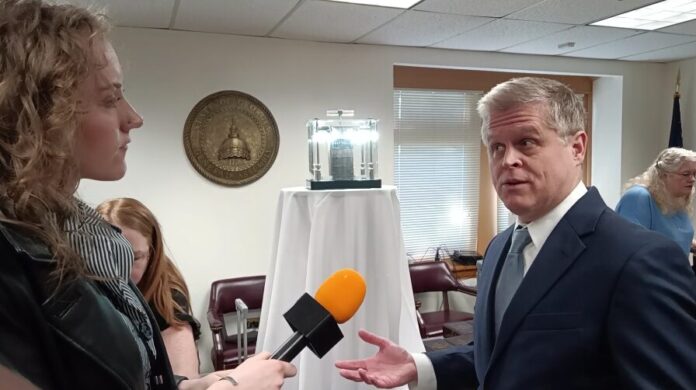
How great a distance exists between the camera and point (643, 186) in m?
3.61

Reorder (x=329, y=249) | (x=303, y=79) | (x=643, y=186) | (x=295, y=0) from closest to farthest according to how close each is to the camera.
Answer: (x=329, y=249), (x=295, y=0), (x=643, y=186), (x=303, y=79)

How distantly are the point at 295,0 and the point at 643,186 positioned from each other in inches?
110

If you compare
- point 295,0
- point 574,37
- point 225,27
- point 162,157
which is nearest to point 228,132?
point 162,157

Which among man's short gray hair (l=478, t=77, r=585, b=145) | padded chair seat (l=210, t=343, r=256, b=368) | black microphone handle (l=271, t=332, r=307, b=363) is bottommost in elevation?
padded chair seat (l=210, t=343, r=256, b=368)

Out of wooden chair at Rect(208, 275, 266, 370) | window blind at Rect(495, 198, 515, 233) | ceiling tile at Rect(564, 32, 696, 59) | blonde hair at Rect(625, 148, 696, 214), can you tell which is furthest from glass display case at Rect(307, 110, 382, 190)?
ceiling tile at Rect(564, 32, 696, 59)

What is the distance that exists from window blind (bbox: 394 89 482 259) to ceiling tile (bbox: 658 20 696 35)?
5.62ft

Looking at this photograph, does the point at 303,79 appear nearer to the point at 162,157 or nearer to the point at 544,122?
→ the point at 162,157

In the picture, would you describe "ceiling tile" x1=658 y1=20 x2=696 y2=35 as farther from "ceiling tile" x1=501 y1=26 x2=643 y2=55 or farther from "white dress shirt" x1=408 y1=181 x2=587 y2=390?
"white dress shirt" x1=408 y1=181 x2=587 y2=390

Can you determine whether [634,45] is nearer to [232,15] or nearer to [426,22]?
[426,22]

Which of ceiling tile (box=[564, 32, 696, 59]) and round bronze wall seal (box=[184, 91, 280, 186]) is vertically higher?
ceiling tile (box=[564, 32, 696, 59])

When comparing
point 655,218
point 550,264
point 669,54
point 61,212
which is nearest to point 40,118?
point 61,212

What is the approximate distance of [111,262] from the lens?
0.79 m

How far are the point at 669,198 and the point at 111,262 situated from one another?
382 cm

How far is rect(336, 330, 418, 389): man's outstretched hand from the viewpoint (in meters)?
1.36
